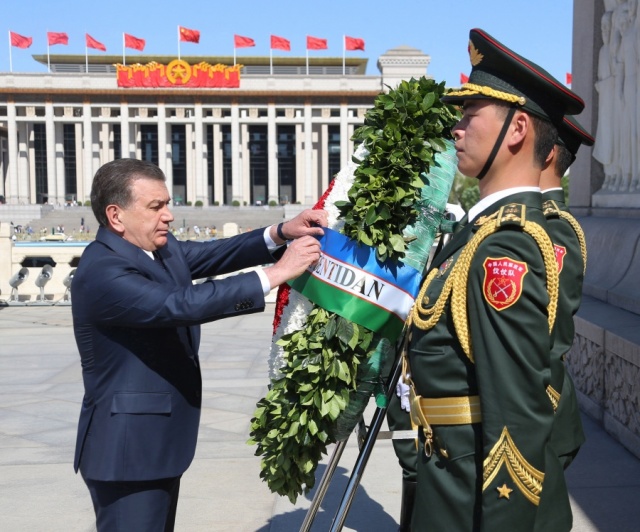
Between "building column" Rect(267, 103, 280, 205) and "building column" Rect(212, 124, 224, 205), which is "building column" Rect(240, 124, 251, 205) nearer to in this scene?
"building column" Rect(267, 103, 280, 205)

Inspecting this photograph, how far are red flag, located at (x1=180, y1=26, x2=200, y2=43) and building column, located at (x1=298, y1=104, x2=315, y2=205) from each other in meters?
13.7

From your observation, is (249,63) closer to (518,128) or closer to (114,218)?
(114,218)

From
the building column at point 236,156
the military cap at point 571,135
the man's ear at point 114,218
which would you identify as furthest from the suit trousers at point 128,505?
the building column at point 236,156

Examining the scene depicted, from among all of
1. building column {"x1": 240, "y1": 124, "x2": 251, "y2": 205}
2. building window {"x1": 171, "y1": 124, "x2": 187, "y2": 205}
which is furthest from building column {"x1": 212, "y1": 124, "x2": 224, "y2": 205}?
building window {"x1": 171, "y1": 124, "x2": 187, "y2": 205}

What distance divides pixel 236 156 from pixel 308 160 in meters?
7.30

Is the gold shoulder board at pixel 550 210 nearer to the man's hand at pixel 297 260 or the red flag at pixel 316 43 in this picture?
the man's hand at pixel 297 260

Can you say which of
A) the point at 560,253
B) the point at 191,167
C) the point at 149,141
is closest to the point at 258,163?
the point at 149,141

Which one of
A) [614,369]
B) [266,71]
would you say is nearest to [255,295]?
[614,369]

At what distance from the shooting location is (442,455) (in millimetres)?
2070

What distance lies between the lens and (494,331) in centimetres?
188

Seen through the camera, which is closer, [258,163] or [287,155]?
[287,155]

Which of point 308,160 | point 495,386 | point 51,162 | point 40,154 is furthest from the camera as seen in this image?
point 40,154

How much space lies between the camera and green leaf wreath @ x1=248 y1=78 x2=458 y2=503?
7.88ft

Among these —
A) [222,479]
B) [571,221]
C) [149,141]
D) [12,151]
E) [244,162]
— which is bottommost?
[222,479]
